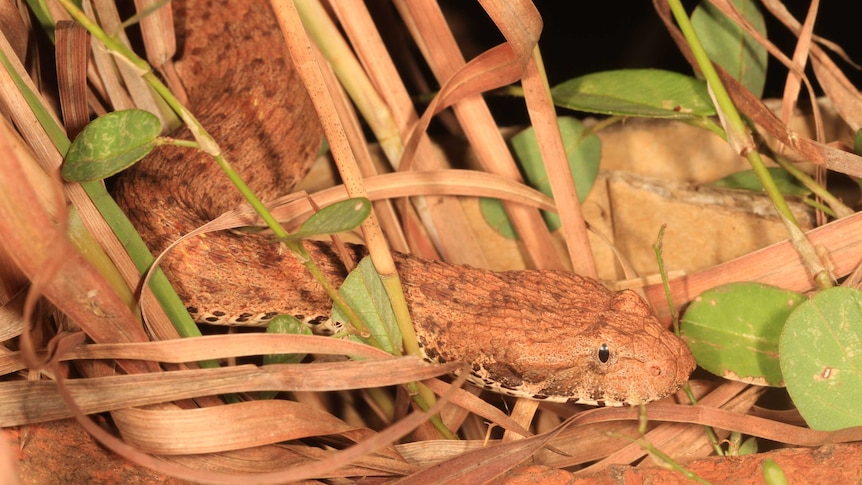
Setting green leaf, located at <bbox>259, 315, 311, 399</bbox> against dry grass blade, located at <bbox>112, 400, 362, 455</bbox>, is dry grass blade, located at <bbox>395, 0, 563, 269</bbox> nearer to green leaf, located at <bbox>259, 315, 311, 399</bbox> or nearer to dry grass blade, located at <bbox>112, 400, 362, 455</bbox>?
green leaf, located at <bbox>259, 315, 311, 399</bbox>

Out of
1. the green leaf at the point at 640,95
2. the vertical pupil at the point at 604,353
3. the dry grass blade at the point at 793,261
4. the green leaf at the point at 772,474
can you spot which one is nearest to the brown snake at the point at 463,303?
the vertical pupil at the point at 604,353

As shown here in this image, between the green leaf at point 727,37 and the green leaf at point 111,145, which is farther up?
the green leaf at point 111,145

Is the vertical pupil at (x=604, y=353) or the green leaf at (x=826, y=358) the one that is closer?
the green leaf at (x=826, y=358)

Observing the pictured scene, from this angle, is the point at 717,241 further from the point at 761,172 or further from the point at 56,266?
the point at 56,266

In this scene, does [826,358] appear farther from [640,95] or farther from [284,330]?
[284,330]

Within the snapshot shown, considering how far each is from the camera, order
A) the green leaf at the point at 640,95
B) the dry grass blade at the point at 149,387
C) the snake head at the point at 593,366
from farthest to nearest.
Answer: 1. the green leaf at the point at 640,95
2. the snake head at the point at 593,366
3. the dry grass blade at the point at 149,387

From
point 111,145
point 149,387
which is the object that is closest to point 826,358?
point 149,387

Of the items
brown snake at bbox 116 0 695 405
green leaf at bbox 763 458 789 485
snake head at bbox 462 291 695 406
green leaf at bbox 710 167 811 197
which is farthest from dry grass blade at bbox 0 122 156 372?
green leaf at bbox 710 167 811 197

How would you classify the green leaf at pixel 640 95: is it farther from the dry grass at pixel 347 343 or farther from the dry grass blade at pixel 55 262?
the dry grass blade at pixel 55 262
